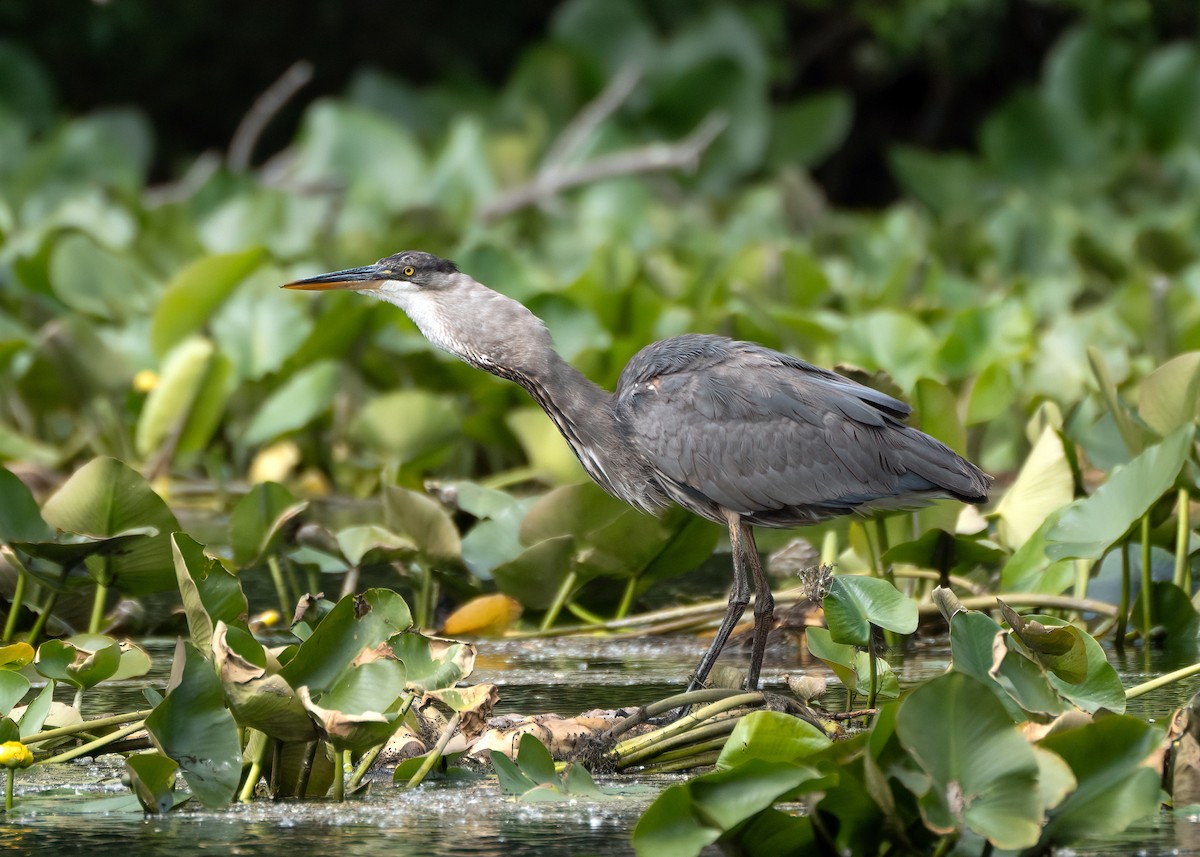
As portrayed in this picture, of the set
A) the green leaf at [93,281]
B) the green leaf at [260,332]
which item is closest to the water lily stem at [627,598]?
the green leaf at [260,332]

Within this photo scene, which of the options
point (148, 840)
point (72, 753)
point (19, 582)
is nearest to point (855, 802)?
point (148, 840)

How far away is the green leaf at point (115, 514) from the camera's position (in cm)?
374

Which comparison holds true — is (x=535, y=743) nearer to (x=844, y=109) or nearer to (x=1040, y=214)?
(x=1040, y=214)

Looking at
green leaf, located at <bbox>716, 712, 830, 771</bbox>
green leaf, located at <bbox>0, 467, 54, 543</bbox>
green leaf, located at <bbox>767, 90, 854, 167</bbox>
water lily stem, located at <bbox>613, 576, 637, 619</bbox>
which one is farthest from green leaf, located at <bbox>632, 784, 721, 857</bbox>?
green leaf, located at <bbox>767, 90, 854, 167</bbox>

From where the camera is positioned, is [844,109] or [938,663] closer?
[938,663]

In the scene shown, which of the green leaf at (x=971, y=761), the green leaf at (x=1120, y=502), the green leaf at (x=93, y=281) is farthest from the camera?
the green leaf at (x=93, y=281)

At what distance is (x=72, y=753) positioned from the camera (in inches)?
123

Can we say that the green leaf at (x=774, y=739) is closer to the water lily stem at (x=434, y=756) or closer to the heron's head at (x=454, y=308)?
the water lily stem at (x=434, y=756)

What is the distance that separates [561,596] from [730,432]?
0.80 metres

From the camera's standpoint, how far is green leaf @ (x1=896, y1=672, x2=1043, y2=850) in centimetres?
248

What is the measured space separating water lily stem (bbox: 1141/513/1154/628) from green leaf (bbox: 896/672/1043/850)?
160 cm

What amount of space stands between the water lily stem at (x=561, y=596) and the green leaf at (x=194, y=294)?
2625 millimetres

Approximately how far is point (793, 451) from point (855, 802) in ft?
5.33

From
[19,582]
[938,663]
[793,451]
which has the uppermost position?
[793,451]
